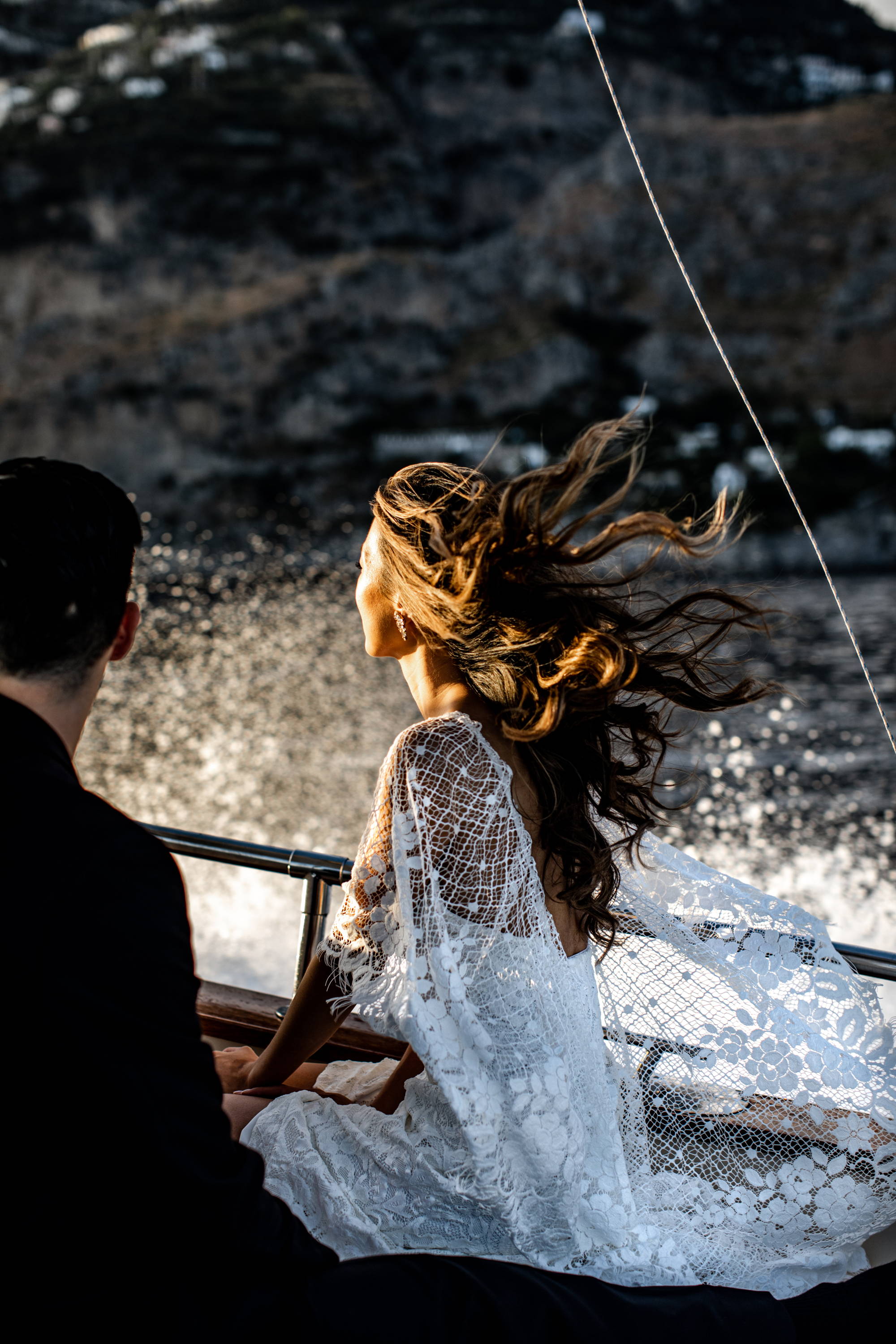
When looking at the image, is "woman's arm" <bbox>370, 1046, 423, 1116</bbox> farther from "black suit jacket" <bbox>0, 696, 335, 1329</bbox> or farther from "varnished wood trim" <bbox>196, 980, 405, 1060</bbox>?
"black suit jacket" <bbox>0, 696, 335, 1329</bbox>

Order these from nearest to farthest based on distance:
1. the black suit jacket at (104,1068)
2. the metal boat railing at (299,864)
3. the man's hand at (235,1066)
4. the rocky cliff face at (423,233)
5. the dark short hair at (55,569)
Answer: the black suit jacket at (104,1068) < the dark short hair at (55,569) < the man's hand at (235,1066) < the metal boat railing at (299,864) < the rocky cliff face at (423,233)

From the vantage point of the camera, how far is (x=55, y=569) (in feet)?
3.25

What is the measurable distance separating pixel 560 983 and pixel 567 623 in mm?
498

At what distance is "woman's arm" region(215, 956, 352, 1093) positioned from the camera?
141 centimetres

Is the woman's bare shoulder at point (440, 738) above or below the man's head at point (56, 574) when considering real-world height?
below

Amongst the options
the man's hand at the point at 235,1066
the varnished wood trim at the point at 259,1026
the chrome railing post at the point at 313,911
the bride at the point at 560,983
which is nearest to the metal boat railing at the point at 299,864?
the chrome railing post at the point at 313,911

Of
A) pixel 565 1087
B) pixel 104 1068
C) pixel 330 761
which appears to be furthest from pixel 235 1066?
pixel 330 761

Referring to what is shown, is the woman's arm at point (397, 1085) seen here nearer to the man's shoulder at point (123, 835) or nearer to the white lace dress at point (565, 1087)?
the white lace dress at point (565, 1087)

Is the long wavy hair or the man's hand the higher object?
the long wavy hair

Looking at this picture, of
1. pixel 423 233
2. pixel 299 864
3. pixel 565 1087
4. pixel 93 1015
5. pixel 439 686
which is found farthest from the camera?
pixel 423 233

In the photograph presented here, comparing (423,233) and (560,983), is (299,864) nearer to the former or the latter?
(560,983)

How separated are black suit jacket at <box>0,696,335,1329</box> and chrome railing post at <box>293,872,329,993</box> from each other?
104cm

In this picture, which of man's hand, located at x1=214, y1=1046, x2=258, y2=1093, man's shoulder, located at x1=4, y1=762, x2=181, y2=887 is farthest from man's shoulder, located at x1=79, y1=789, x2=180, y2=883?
man's hand, located at x1=214, y1=1046, x2=258, y2=1093

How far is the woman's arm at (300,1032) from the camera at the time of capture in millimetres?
1409
